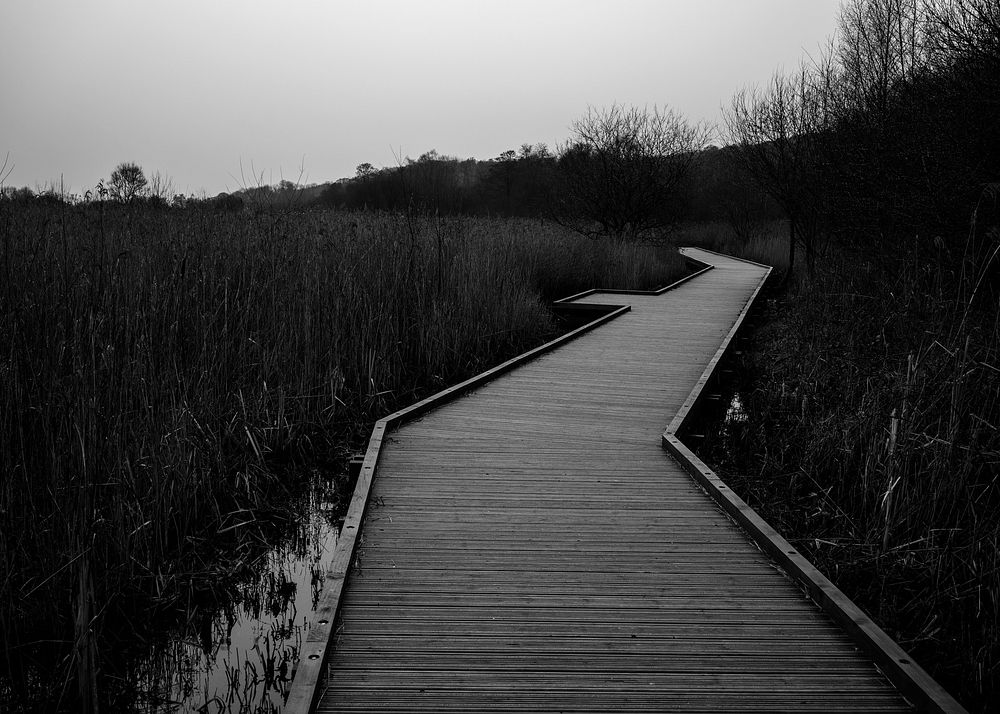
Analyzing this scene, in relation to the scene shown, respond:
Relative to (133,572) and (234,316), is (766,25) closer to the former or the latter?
(234,316)

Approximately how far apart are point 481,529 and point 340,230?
12.9 ft

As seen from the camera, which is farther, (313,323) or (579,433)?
(313,323)

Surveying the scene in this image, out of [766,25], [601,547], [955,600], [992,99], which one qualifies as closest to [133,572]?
[601,547]

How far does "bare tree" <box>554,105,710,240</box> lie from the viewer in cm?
1738

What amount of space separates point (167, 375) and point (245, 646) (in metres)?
1.28

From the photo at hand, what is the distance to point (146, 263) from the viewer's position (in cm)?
383

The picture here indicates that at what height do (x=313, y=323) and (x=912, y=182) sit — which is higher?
(x=912, y=182)

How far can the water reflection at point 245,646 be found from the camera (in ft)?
7.04

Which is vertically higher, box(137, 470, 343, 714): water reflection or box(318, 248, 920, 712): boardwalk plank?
box(318, 248, 920, 712): boardwalk plank

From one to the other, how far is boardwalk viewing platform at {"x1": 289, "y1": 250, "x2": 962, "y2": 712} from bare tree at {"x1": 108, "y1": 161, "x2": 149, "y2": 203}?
7.02 feet

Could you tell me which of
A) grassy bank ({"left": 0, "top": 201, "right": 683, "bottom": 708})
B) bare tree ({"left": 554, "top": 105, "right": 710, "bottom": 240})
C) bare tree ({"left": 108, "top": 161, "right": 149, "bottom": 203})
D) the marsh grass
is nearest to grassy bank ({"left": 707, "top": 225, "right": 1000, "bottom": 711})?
grassy bank ({"left": 0, "top": 201, "right": 683, "bottom": 708})

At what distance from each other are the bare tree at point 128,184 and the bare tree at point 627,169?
12.8 m

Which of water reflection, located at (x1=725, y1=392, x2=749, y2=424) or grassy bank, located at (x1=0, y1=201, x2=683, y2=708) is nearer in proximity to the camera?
grassy bank, located at (x1=0, y1=201, x2=683, y2=708)

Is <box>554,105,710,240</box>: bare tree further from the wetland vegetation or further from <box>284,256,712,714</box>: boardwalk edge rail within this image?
<box>284,256,712,714</box>: boardwalk edge rail
